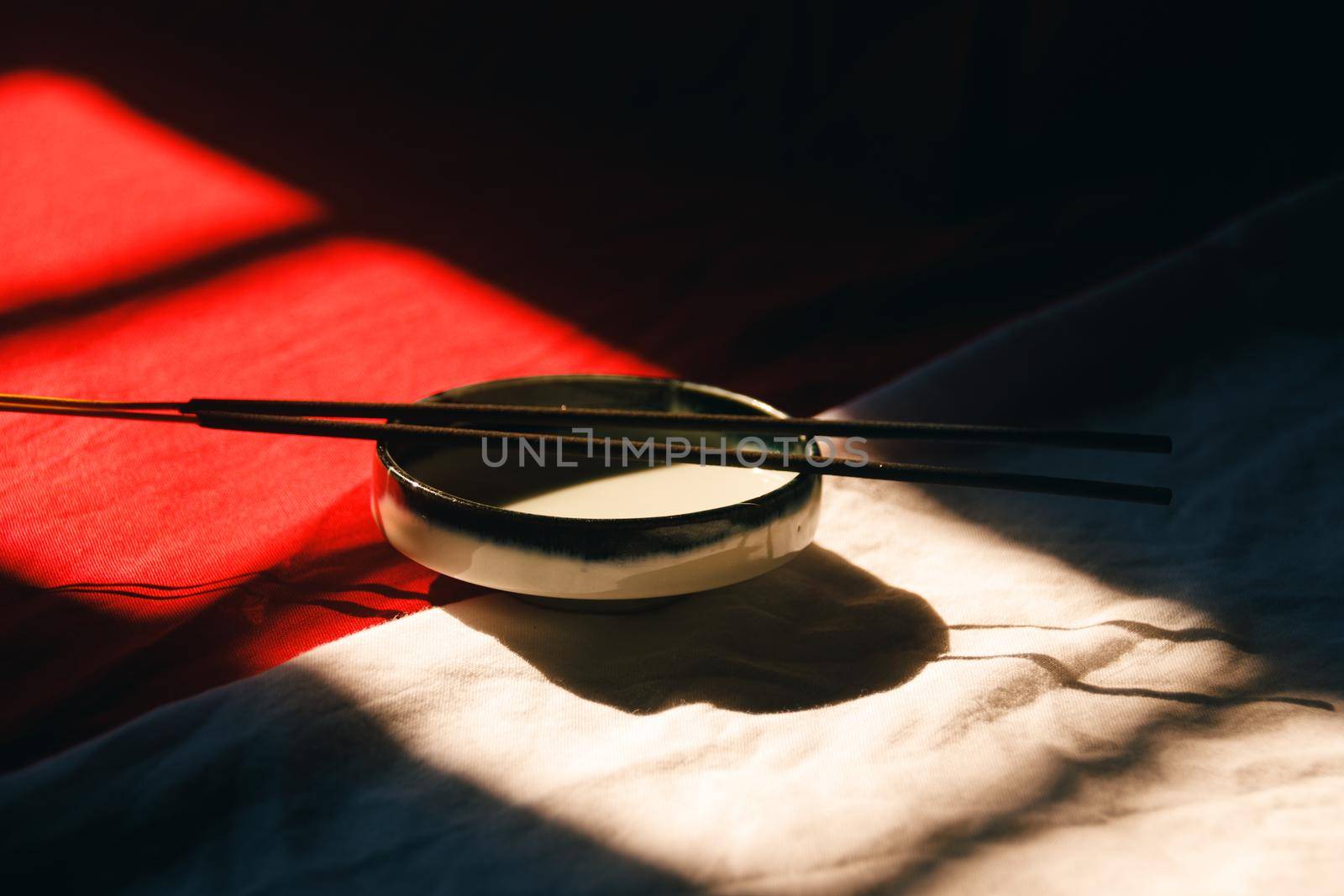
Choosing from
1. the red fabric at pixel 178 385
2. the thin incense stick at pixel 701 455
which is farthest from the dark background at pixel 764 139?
the thin incense stick at pixel 701 455

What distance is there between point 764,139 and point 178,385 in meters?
0.87

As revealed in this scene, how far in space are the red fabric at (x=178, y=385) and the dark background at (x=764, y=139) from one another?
0.07m

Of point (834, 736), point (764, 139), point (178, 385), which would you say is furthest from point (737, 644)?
point (764, 139)

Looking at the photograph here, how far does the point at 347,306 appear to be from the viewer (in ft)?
3.36

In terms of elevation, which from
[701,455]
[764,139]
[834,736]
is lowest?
[834,736]

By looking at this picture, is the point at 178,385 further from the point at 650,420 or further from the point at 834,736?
the point at 834,736

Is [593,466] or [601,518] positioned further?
[593,466]

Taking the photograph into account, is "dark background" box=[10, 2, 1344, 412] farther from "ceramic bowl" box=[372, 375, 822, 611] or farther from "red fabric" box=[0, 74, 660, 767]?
"ceramic bowl" box=[372, 375, 822, 611]

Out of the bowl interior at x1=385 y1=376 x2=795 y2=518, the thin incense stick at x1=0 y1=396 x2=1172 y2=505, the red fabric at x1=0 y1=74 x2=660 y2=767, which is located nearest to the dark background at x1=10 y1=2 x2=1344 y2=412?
the red fabric at x1=0 y1=74 x2=660 y2=767

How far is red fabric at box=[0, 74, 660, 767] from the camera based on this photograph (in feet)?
1.86

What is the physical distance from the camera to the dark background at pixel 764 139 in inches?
42.3

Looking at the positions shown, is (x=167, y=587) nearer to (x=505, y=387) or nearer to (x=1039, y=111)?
(x=505, y=387)

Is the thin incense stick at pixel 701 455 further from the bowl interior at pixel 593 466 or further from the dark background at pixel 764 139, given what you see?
the dark background at pixel 764 139

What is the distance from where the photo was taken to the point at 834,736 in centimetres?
51
